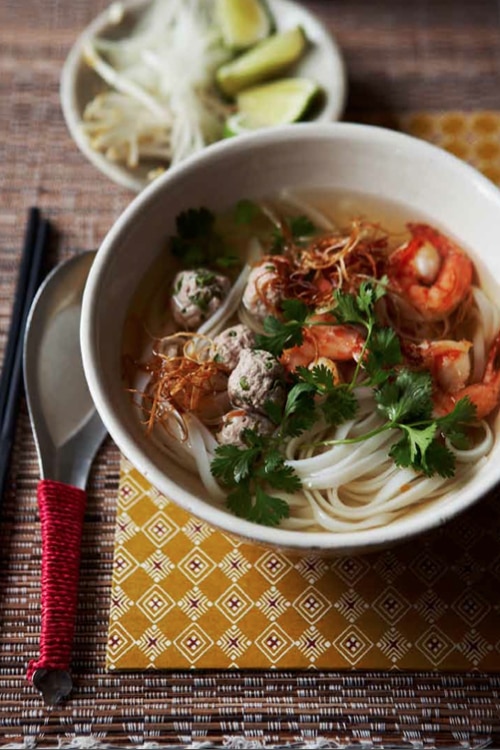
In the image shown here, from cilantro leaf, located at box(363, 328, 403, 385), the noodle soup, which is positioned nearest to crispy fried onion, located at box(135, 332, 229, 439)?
the noodle soup

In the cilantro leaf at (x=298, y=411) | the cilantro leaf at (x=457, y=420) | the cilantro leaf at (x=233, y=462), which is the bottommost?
the cilantro leaf at (x=233, y=462)

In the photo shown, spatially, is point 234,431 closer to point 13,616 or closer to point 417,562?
point 417,562

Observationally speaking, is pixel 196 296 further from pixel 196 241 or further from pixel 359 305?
pixel 359 305

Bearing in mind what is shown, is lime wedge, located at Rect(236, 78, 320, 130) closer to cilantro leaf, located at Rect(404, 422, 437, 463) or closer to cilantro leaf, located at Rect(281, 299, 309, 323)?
cilantro leaf, located at Rect(281, 299, 309, 323)

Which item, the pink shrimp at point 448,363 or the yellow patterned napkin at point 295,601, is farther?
the pink shrimp at point 448,363

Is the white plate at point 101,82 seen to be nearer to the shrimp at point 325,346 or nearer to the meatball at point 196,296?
the meatball at point 196,296

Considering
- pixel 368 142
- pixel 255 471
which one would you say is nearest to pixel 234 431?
pixel 255 471

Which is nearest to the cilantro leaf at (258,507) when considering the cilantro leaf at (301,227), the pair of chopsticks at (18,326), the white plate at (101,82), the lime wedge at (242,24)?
the pair of chopsticks at (18,326)
